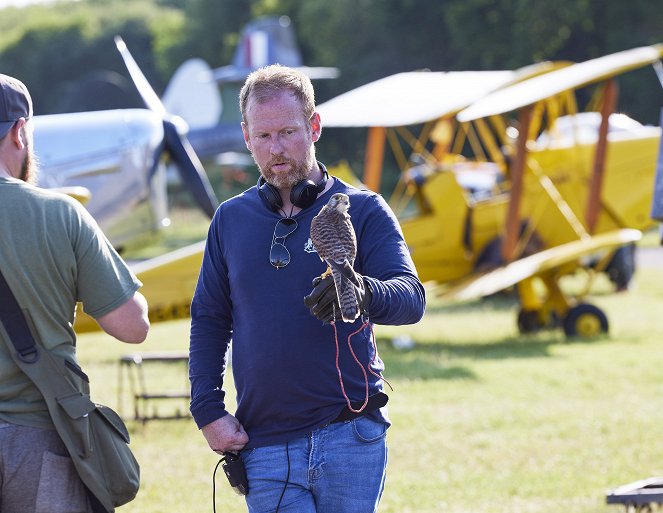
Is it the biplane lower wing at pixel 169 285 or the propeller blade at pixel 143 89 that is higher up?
the propeller blade at pixel 143 89

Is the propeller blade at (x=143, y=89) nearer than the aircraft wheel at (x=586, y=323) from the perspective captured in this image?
No

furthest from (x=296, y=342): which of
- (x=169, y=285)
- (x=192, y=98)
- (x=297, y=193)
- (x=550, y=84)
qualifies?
(x=192, y=98)

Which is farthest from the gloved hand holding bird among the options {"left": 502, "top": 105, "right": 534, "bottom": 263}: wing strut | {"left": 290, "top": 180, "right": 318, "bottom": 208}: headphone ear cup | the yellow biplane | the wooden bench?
{"left": 502, "top": 105, "right": 534, "bottom": 263}: wing strut

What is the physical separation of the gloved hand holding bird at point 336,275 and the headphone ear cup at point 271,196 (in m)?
0.37

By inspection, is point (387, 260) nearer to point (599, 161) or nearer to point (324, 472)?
point (324, 472)

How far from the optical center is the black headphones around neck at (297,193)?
2840mm

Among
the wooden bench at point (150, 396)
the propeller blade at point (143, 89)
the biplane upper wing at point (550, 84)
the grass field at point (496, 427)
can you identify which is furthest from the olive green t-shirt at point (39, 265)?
the propeller blade at point (143, 89)

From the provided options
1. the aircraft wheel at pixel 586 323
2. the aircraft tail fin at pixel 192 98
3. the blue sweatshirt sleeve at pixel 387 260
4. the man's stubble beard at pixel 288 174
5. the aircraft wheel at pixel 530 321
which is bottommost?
the aircraft wheel at pixel 530 321

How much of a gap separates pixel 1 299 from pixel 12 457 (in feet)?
1.23

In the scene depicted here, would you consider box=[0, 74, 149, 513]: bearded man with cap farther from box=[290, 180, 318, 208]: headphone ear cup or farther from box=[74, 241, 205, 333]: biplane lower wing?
box=[74, 241, 205, 333]: biplane lower wing

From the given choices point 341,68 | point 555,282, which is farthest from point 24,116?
point 341,68

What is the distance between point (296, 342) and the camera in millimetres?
2807

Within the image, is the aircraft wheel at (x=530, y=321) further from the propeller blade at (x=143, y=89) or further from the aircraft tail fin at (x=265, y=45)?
the aircraft tail fin at (x=265, y=45)

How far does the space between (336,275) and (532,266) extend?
944 cm
